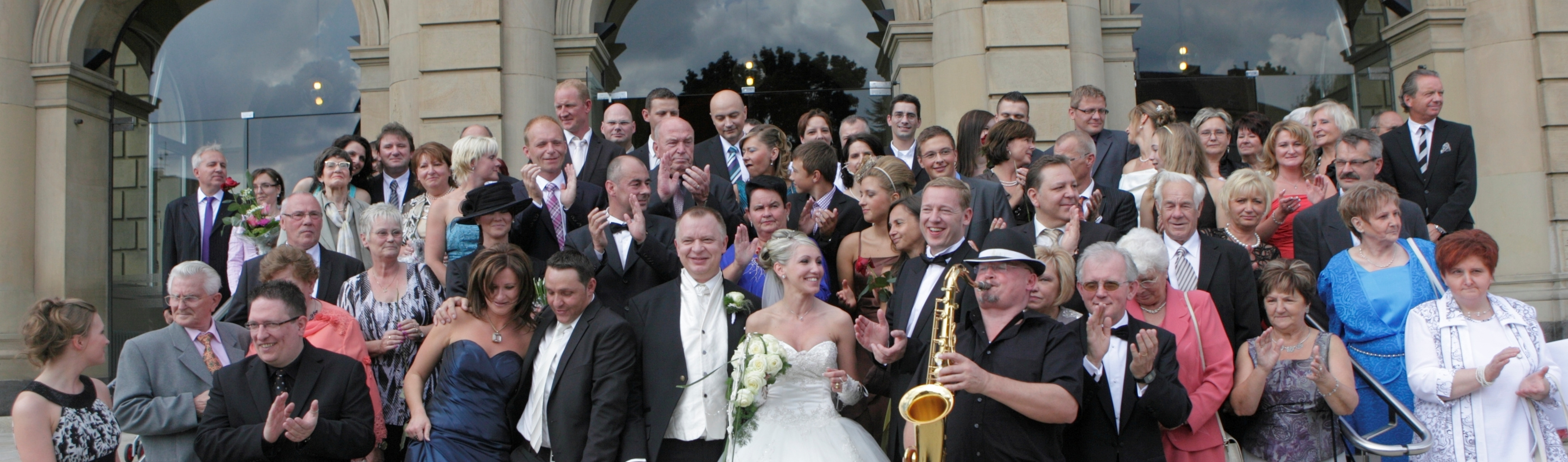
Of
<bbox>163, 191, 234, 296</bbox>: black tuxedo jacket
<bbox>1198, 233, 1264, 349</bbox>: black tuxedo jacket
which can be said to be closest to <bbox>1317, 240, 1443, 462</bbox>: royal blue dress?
<bbox>1198, 233, 1264, 349</bbox>: black tuxedo jacket

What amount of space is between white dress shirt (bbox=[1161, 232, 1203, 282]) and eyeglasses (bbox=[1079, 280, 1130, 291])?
3.57 ft

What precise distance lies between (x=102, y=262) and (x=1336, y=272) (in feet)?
41.4

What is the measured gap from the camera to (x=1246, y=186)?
6.24 metres

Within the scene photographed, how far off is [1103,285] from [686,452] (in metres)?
2.14

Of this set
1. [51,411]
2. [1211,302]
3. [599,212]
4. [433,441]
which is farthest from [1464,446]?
[51,411]

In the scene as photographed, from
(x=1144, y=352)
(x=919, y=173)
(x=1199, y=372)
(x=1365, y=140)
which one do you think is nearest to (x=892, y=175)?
(x=919, y=173)

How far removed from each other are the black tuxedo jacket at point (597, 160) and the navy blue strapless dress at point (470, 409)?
249 cm

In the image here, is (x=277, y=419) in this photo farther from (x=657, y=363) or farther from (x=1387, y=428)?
(x=1387, y=428)

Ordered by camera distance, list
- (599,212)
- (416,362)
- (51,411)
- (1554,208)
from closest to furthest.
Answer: (51,411) < (416,362) < (599,212) < (1554,208)

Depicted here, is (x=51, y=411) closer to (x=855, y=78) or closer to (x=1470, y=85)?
(x=855, y=78)

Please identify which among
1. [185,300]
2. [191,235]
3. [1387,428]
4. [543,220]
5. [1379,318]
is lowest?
[1387,428]

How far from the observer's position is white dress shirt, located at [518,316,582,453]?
17.3 ft

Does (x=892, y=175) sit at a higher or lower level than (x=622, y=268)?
higher

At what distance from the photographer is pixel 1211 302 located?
5.33m
